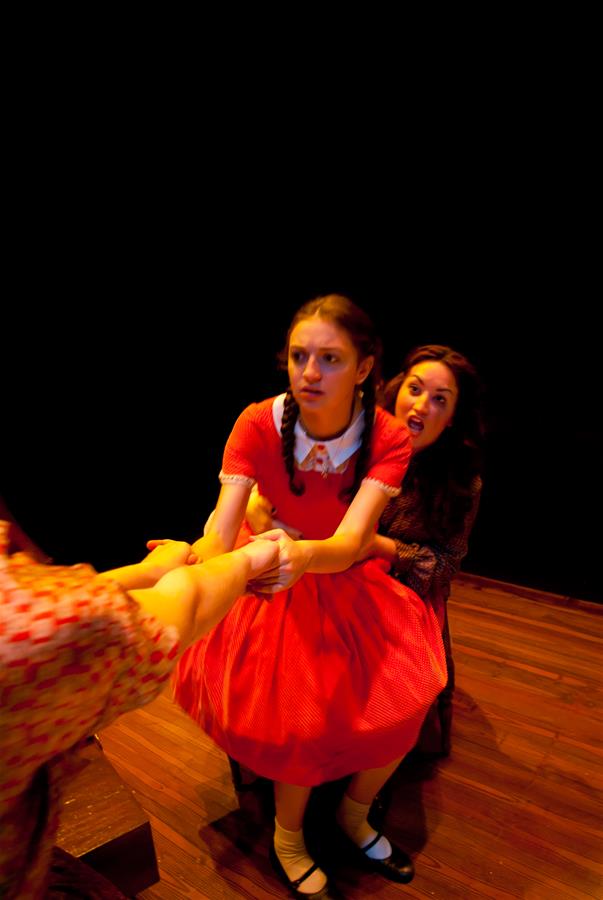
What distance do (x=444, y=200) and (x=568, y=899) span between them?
3.36 meters

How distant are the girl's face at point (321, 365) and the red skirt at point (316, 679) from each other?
17.3 inches

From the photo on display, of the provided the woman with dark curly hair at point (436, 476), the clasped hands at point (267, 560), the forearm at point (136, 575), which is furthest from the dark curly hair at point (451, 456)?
the forearm at point (136, 575)

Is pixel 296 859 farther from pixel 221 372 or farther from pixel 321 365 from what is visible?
pixel 221 372

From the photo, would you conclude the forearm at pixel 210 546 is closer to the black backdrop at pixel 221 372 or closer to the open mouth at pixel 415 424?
the open mouth at pixel 415 424

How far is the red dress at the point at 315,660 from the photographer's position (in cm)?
121

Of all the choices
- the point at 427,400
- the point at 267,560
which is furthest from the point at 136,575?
the point at 427,400

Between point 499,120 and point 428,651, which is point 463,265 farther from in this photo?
point 428,651

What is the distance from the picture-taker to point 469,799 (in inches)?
64.6

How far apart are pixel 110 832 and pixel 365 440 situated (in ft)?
3.14

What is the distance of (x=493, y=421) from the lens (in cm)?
369

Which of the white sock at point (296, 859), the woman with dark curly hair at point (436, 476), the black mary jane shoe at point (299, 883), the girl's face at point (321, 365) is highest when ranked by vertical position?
the girl's face at point (321, 365)

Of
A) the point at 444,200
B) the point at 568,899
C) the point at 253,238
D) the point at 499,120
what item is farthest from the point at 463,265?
the point at 568,899

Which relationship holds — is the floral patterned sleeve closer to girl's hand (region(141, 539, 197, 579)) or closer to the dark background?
girl's hand (region(141, 539, 197, 579))

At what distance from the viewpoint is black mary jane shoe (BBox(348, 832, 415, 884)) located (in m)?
1.40
